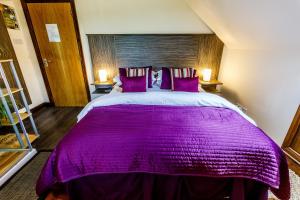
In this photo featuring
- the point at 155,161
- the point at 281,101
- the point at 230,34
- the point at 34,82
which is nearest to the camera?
the point at 155,161

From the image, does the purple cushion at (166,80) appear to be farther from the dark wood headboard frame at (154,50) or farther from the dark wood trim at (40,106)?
the dark wood trim at (40,106)

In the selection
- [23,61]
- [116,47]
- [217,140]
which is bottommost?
[217,140]

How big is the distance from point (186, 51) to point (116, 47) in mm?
1325

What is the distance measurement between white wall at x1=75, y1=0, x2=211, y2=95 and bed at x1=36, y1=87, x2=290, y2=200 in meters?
2.05

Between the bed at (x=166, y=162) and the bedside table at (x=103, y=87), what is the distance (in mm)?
1527

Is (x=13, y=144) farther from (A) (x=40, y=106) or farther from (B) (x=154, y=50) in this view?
(B) (x=154, y=50)

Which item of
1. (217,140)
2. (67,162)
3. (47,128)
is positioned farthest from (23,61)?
(217,140)

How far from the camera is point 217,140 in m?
1.20

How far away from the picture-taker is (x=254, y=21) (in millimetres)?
1804

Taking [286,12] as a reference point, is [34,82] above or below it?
below

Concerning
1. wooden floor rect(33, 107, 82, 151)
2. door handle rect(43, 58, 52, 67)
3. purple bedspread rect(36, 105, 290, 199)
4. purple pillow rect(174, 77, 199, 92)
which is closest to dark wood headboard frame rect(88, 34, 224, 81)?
purple pillow rect(174, 77, 199, 92)

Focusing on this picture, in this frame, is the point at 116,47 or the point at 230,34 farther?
the point at 116,47

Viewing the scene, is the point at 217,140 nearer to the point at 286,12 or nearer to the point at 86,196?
the point at 86,196

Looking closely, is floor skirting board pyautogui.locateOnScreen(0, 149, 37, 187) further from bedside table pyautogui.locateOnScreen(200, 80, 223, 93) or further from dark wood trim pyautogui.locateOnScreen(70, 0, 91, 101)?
bedside table pyautogui.locateOnScreen(200, 80, 223, 93)
